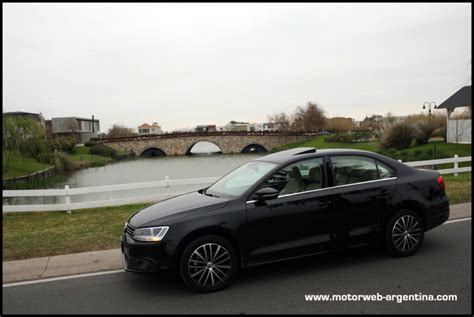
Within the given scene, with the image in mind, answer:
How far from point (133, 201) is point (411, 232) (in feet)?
25.0

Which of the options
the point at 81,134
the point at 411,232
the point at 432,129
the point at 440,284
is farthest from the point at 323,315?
the point at 81,134

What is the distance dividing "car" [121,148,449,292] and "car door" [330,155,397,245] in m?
0.01

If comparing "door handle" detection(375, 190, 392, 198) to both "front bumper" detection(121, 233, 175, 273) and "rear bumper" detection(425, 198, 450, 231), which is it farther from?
"front bumper" detection(121, 233, 175, 273)

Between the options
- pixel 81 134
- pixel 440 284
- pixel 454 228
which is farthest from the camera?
pixel 81 134

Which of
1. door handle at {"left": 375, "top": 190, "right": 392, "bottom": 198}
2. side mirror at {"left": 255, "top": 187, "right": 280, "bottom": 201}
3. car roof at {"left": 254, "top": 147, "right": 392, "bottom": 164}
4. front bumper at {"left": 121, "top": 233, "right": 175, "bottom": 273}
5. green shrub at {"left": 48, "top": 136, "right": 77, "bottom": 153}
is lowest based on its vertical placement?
front bumper at {"left": 121, "top": 233, "right": 175, "bottom": 273}

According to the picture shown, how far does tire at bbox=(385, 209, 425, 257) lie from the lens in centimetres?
532

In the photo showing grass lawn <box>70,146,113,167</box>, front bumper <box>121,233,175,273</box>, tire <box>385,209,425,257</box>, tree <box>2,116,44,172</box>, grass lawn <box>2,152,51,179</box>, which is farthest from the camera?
grass lawn <box>70,146,113,167</box>

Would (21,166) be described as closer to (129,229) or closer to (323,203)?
(129,229)

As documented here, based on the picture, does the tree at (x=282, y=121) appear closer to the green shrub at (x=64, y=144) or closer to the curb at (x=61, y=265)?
the green shrub at (x=64, y=144)

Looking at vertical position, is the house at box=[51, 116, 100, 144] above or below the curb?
above

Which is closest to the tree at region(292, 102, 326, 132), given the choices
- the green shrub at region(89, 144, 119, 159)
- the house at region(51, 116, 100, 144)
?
the green shrub at region(89, 144, 119, 159)

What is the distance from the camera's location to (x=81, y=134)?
3713 inches

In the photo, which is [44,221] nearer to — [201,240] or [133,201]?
[133,201]

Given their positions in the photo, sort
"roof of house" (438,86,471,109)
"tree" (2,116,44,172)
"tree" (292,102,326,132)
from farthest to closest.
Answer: "tree" (292,102,326,132)
"tree" (2,116,44,172)
"roof of house" (438,86,471,109)
